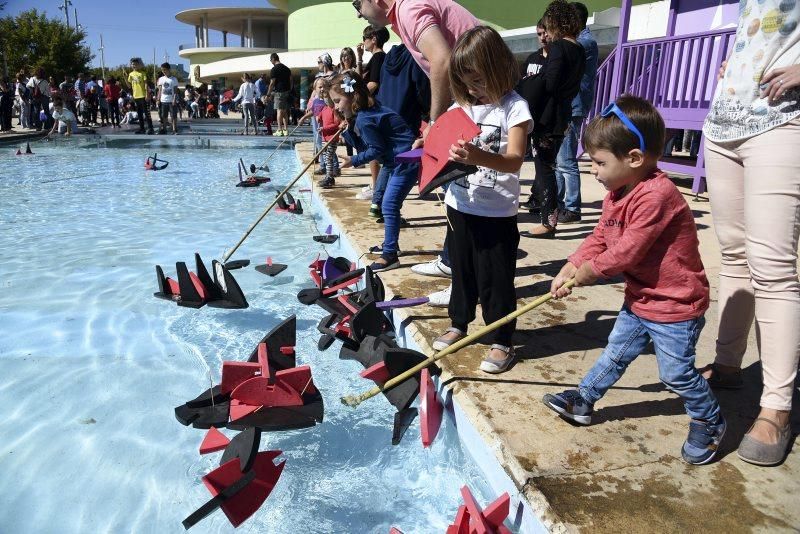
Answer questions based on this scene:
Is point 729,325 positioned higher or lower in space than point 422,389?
higher

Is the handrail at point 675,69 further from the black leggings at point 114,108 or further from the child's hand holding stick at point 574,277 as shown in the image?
the black leggings at point 114,108

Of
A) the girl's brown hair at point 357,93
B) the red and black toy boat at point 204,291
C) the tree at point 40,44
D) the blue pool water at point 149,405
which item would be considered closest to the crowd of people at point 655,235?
the blue pool water at point 149,405

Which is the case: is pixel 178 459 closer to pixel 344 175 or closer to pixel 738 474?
pixel 738 474

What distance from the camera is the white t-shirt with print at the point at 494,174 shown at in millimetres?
2688

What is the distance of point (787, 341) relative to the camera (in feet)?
6.69

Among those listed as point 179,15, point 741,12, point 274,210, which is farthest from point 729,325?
point 179,15

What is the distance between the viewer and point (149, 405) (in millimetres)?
3043

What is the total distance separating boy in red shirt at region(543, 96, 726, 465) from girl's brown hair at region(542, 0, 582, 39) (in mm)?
3035

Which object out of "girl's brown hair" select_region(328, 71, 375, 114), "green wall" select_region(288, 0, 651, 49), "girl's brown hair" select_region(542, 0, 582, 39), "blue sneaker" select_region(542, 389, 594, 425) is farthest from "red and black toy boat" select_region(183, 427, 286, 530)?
"green wall" select_region(288, 0, 651, 49)

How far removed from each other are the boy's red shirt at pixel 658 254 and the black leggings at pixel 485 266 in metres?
0.69

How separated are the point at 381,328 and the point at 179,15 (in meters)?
65.6

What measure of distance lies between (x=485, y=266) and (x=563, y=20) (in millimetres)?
2949

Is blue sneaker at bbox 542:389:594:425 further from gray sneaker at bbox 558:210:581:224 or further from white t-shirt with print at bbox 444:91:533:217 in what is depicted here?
gray sneaker at bbox 558:210:581:224

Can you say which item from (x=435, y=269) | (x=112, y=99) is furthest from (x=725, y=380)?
(x=112, y=99)
